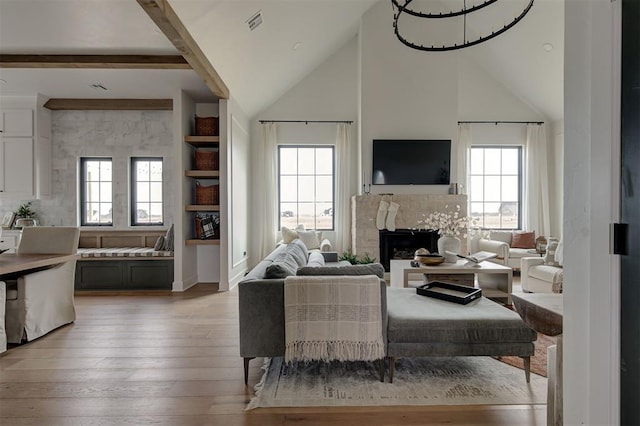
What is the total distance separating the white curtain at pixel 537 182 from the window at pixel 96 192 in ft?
24.9

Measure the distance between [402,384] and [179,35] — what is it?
3.21 m

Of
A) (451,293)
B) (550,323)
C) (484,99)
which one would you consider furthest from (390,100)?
(550,323)

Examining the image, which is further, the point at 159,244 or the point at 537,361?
the point at 159,244

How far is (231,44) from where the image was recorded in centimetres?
370

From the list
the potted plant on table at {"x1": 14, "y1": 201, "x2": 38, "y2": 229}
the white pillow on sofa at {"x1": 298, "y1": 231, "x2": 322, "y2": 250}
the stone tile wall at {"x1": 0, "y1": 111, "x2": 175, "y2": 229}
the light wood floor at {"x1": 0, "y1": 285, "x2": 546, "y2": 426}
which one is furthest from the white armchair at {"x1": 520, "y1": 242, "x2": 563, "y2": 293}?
the potted plant on table at {"x1": 14, "y1": 201, "x2": 38, "y2": 229}

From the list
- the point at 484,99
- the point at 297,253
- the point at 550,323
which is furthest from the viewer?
the point at 484,99

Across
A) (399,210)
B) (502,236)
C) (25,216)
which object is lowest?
(502,236)

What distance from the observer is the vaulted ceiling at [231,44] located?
2.97 m

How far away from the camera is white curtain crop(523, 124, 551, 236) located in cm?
646

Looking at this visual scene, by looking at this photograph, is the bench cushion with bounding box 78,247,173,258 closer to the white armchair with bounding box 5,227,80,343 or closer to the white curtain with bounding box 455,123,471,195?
the white armchair with bounding box 5,227,80,343

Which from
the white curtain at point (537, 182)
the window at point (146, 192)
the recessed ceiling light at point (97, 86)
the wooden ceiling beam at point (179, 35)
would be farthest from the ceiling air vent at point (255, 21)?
the white curtain at point (537, 182)

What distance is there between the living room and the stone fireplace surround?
13.6 inches

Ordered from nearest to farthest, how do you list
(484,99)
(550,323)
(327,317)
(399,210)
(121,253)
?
1. (550,323)
2. (327,317)
3. (121,253)
4. (399,210)
5. (484,99)

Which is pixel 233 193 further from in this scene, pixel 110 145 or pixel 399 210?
pixel 399 210
